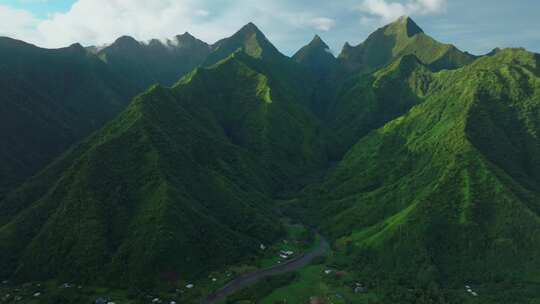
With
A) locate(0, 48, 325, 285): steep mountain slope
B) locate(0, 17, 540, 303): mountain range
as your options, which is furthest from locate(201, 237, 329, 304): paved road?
locate(0, 48, 325, 285): steep mountain slope

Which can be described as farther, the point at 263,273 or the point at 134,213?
the point at 134,213

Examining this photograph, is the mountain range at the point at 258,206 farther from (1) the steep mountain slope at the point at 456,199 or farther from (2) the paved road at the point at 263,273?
(2) the paved road at the point at 263,273

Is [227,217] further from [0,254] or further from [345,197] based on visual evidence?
[0,254]

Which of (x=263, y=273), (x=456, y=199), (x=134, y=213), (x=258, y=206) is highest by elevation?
(x=456, y=199)

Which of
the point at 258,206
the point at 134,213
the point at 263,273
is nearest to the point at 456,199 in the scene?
the point at 263,273

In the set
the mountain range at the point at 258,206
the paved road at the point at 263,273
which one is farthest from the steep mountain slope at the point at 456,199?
the paved road at the point at 263,273

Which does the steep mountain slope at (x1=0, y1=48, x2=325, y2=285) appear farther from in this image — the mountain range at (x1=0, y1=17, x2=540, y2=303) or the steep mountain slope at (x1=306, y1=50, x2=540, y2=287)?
the steep mountain slope at (x1=306, y1=50, x2=540, y2=287)

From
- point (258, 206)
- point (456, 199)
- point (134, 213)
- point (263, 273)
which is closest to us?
point (263, 273)

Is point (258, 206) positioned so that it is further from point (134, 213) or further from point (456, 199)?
point (456, 199)
